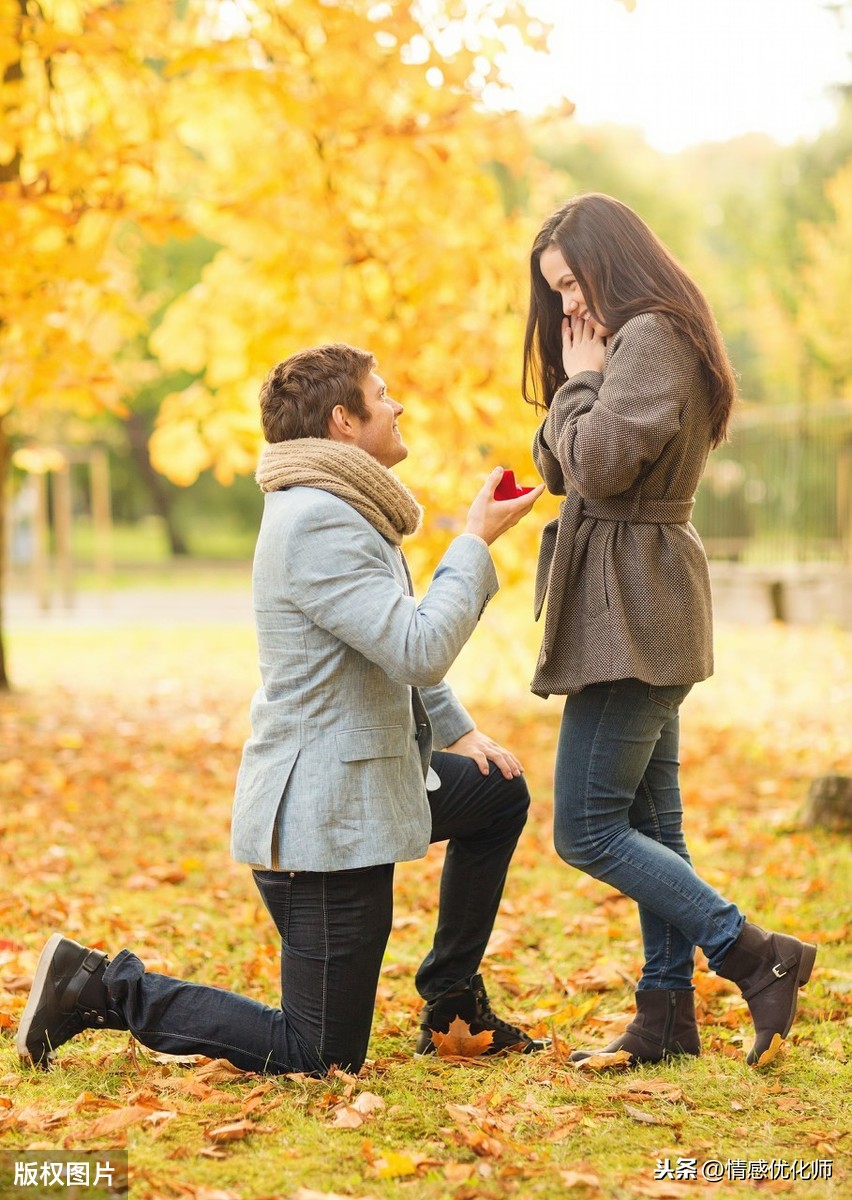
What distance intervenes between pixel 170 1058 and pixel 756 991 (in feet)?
4.63

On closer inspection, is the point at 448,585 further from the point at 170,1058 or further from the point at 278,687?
the point at 170,1058

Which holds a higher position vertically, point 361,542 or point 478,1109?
point 361,542

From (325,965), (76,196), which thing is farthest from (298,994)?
(76,196)

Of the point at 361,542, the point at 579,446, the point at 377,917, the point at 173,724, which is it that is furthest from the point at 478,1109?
the point at 173,724

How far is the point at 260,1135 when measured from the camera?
2705mm

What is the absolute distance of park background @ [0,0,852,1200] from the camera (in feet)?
9.01

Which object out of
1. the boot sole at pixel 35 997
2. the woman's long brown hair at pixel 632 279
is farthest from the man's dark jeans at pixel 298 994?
the woman's long brown hair at pixel 632 279

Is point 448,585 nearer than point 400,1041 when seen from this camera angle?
Yes

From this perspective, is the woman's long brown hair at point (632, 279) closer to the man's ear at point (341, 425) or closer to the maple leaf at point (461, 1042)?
the man's ear at point (341, 425)

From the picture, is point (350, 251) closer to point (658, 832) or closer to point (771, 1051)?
point (658, 832)

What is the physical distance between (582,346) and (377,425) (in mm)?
512

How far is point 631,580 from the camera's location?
2.98 metres

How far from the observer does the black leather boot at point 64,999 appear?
306 centimetres

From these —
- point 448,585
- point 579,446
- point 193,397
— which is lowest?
point 448,585
